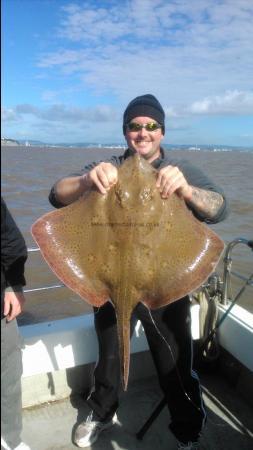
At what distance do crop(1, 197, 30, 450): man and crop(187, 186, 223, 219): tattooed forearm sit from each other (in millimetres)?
1167

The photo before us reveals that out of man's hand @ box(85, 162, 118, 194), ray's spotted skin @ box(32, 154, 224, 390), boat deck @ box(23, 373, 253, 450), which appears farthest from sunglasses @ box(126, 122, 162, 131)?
boat deck @ box(23, 373, 253, 450)

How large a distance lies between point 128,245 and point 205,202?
2.18 feet

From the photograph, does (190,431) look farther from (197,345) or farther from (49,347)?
(49,347)

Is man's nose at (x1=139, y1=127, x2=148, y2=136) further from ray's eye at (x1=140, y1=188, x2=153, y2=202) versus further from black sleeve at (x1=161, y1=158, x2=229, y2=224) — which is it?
ray's eye at (x1=140, y1=188, x2=153, y2=202)

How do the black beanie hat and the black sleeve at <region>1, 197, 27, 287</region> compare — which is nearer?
the black sleeve at <region>1, 197, 27, 287</region>

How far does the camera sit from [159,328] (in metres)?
3.14

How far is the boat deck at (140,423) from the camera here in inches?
138

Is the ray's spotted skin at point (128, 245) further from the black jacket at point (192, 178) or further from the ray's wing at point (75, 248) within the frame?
the black jacket at point (192, 178)

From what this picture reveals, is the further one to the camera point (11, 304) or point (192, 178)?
point (192, 178)

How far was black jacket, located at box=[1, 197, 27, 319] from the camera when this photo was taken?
256 centimetres

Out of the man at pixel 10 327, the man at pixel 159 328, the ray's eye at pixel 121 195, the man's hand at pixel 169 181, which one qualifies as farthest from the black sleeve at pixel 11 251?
the man's hand at pixel 169 181

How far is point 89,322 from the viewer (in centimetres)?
393

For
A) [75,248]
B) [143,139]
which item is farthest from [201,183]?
[75,248]

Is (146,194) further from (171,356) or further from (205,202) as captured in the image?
(171,356)
